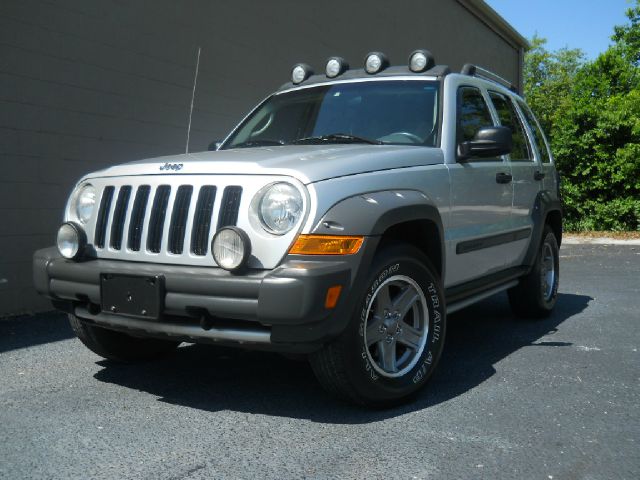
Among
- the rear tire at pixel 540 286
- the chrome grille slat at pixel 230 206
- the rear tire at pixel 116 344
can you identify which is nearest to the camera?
the chrome grille slat at pixel 230 206

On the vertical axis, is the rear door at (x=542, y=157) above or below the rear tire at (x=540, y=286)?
above

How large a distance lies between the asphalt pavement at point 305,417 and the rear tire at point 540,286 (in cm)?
59

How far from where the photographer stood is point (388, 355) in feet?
12.6

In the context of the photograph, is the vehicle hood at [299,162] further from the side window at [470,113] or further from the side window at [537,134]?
the side window at [537,134]

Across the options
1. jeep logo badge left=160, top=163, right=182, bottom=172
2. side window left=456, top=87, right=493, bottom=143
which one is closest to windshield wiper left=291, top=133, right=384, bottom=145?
side window left=456, top=87, right=493, bottom=143

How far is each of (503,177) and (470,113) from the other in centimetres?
52

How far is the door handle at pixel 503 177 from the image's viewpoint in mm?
5117

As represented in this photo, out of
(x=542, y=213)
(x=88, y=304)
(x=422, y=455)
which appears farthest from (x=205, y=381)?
(x=542, y=213)

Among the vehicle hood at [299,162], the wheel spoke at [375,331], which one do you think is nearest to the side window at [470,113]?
the vehicle hood at [299,162]

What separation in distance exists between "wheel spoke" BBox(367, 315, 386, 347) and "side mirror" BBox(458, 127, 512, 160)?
134 centimetres

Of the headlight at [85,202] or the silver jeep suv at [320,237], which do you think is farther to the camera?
the headlight at [85,202]

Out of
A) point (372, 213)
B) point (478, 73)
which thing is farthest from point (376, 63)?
point (372, 213)

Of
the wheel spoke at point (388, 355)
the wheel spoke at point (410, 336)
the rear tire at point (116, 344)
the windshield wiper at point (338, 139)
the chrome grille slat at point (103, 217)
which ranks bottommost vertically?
the rear tire at point (116, 344)

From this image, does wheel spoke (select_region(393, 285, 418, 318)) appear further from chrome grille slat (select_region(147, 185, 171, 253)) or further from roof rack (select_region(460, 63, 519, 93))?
roof rack (select_region(460, 63, 519, 93))
